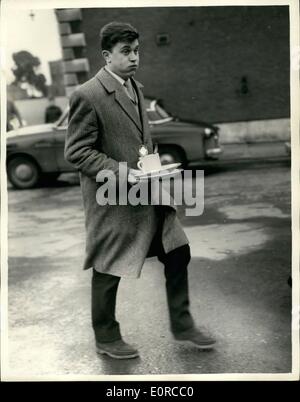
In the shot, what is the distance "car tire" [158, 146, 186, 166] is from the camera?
7.70 meters

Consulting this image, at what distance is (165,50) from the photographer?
33.7 ft

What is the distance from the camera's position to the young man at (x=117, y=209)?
2641 millimetres

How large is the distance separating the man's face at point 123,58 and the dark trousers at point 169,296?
967 millimetres

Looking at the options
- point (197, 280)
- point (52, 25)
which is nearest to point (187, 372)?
point (197, 280)

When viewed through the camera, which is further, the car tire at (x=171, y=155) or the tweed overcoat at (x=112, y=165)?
the car tire at (x=171, y=155)

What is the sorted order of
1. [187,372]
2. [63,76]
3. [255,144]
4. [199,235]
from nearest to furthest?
[187,372] → [199,235] → [63,76] → [255,144]

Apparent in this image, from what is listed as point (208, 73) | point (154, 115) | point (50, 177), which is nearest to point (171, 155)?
point (154, 115)

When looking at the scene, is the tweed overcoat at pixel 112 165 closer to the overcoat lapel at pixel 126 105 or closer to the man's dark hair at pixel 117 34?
the overcoat lapel at pixel 126 105

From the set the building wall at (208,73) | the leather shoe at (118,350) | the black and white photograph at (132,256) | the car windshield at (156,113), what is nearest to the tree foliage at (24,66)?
the black and white photograph at (132,256)

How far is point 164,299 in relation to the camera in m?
3.56

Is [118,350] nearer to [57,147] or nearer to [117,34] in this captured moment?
[117,34]

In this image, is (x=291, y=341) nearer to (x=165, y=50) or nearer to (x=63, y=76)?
(x=63, y=76)

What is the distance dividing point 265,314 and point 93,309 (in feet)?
3.49
